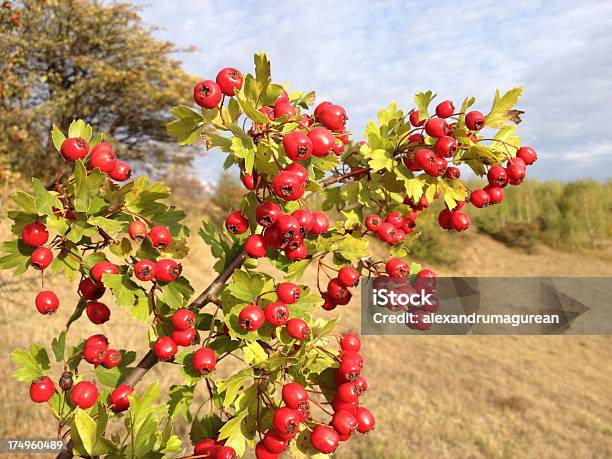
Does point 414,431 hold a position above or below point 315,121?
below

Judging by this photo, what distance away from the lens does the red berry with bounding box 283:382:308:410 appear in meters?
1.51

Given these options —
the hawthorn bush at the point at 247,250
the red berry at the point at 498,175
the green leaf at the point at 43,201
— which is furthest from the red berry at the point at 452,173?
the green leaf at the point at 43,201

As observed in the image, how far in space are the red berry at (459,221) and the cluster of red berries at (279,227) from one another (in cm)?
74

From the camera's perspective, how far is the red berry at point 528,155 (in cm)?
196

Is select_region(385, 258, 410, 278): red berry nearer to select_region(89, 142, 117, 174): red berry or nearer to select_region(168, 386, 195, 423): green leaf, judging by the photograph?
select_region(168, 386, 195, 423): green leaf

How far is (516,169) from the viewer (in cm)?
191

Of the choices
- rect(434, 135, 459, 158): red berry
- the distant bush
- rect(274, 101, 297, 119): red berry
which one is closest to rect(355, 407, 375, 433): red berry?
rect(434, 135, 459, 158): red berry

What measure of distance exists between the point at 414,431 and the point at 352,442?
3.16ft

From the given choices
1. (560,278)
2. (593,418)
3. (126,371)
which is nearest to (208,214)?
(560,278)

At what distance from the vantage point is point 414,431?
6246mm

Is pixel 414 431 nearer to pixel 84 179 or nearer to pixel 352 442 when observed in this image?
pixel 352 442

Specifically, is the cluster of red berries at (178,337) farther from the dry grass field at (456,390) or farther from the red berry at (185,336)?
the dry grass field at (456,390)

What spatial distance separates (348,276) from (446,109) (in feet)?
2.68

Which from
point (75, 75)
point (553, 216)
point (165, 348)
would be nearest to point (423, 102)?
point (165, 348)
